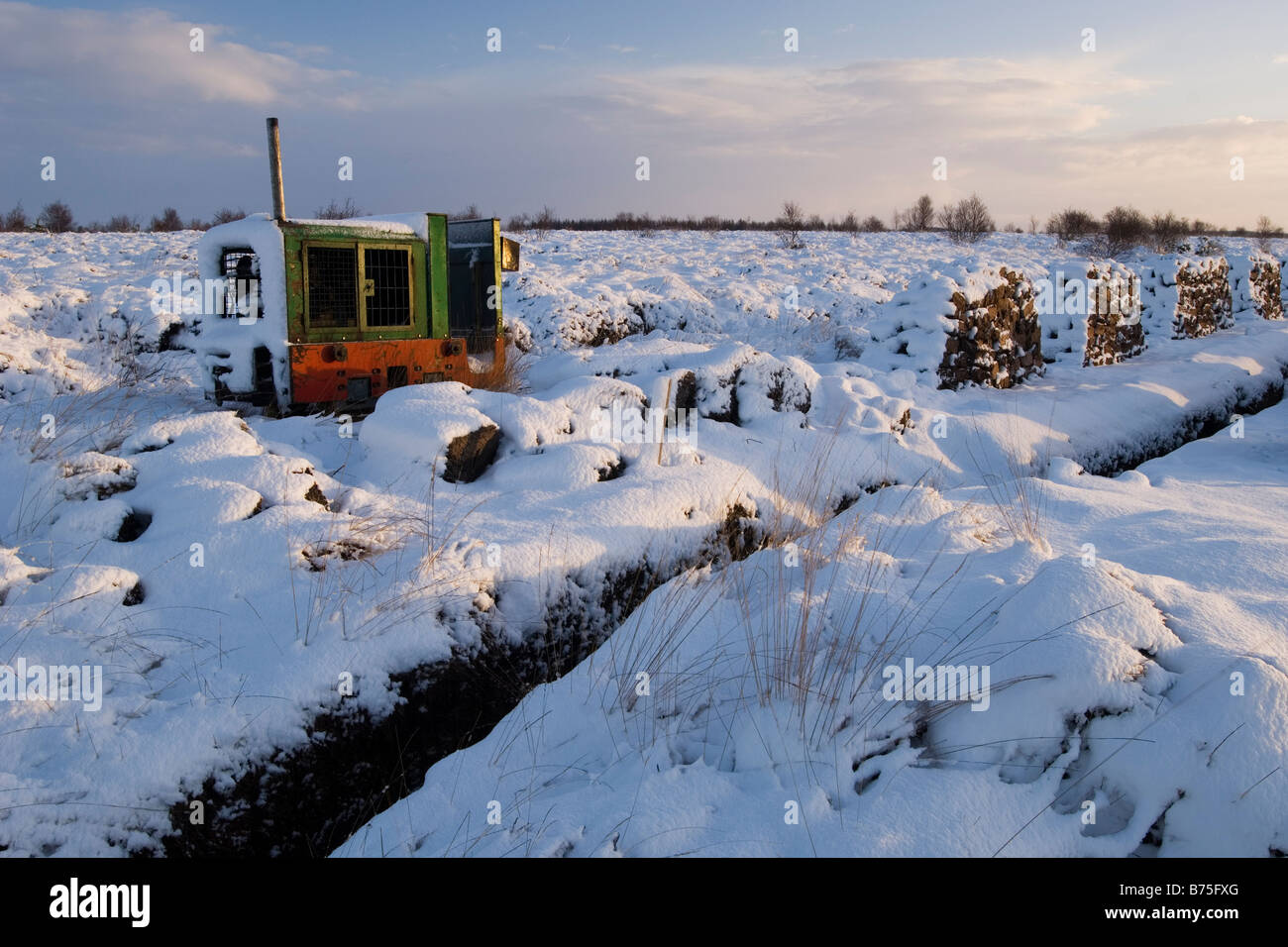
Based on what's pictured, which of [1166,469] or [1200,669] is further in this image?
[1166,469]

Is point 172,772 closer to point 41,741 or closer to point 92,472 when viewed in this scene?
point 41,741

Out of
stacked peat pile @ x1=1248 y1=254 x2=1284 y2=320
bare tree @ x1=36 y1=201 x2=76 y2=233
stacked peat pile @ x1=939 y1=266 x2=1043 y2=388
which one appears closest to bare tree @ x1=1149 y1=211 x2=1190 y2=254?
stacked peat pile @ x1=1248 y1=254 x2=1284 y2=320

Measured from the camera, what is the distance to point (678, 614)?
373 cm

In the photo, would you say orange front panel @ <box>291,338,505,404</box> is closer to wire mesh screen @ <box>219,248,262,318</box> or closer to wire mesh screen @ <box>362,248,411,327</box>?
wire mesh screen @ <box>362,248,411,327</box>

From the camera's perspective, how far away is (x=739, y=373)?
681 cm

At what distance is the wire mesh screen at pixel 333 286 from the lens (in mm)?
6543

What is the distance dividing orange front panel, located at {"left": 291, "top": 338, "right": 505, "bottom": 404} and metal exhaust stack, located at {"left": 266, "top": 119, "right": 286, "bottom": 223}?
3.54 ft

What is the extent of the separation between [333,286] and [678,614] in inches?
181

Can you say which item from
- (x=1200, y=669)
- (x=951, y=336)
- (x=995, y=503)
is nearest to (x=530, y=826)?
(x=1200, y=669)

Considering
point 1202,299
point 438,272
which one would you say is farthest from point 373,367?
point 1202,299

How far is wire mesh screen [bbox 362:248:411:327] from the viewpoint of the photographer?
6.90 meters

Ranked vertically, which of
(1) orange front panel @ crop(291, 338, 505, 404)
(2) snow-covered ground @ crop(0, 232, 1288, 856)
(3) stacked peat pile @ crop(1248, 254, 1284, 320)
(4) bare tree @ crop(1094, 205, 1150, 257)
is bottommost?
(2) snow-covered ground @ crop(0, 232, 1288, 856)

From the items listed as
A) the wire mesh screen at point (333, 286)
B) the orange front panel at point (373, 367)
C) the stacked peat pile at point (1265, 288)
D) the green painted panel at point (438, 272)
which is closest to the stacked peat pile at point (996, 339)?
the orange front panel at point (373, 367)

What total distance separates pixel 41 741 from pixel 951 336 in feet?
26.7
